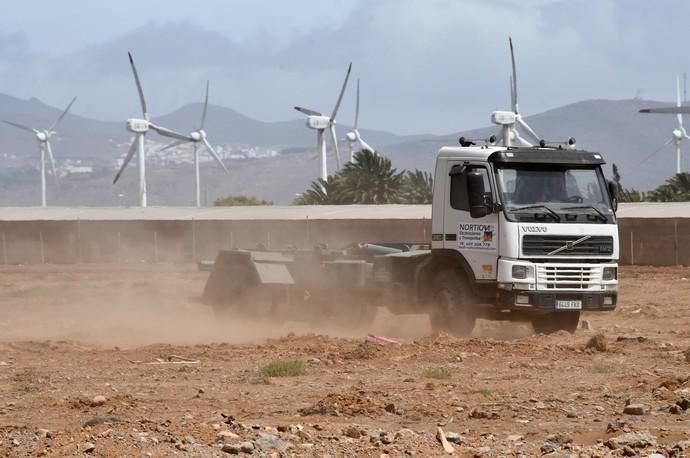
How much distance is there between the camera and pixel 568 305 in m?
20.0

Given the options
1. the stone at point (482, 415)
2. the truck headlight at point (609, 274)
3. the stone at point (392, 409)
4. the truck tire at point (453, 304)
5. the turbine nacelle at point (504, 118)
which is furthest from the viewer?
the turbine nacelle at point (504, 118)

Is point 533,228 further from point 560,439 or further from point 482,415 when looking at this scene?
point 560,439

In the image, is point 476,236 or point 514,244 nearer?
point 514,244

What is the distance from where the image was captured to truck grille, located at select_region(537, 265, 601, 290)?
1980 cm

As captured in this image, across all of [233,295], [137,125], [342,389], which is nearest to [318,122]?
[137,125]

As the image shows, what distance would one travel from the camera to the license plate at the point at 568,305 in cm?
1991

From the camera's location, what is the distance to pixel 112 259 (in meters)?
52.2

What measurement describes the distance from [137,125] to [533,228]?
251 feet

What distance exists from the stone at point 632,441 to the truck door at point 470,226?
9.10m

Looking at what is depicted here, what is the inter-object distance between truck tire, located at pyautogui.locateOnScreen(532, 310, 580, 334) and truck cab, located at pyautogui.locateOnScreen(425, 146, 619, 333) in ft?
3.89

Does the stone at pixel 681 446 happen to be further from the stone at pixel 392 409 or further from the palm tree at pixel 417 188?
the palm tree at pixel 417 188

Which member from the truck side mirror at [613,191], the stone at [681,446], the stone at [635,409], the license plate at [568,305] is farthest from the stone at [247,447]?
the truck side mirror at [613,191]

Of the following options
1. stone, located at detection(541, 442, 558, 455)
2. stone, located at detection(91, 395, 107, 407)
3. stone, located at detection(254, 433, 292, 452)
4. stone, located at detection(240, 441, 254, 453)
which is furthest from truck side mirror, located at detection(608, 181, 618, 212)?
stone, located at detection(240, 441, 254, 453)

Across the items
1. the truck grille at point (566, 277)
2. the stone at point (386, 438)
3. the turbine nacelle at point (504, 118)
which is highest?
the turbine nacelle at point (504, 118)
